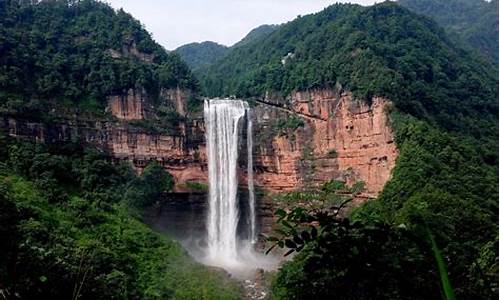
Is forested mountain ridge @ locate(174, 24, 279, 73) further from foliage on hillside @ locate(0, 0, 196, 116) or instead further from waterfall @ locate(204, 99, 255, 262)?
waterfall @ locate(204, 99, 255, 262)

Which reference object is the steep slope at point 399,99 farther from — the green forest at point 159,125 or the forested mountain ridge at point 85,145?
the forested mountain ridge at point 85,145

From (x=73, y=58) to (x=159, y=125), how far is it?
7355 millimetres

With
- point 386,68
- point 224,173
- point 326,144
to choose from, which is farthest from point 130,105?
point 386,68

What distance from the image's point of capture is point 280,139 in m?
34.1

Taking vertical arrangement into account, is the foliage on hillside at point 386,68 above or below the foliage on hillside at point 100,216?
above

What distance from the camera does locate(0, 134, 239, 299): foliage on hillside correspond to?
20.4 metres

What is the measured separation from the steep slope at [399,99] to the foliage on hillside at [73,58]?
7.92 m

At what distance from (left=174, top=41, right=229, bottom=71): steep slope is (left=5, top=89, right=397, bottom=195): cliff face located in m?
44.4

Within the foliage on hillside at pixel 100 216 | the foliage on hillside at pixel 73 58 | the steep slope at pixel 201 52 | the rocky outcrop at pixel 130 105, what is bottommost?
the foliage on hillside at pixel 100 216

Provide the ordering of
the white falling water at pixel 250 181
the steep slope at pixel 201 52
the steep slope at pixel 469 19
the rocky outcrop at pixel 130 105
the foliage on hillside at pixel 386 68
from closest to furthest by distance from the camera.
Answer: the foliage on hillside at pixel 386 68 < the rocky outcrop at pixel 130 105 < the white falling water at pixel 250 181 < the steep slope at pixel 469 19 < the steep slope at pixel 201 52

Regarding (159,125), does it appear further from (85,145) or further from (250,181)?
(250,181)

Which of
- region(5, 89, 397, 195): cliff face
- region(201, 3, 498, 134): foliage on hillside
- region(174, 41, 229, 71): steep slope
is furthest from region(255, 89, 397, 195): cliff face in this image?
region(174, 41, 229, 71): steep slope

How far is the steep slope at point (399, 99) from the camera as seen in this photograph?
20.9 m

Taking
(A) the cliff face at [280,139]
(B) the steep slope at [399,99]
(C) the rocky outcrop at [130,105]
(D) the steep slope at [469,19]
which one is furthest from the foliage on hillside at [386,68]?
(D) the steep slope at [469,19]
